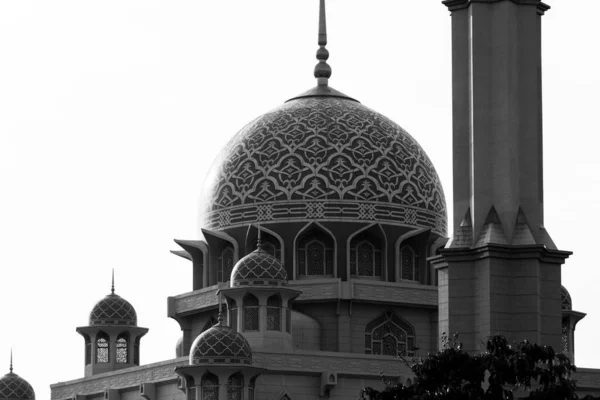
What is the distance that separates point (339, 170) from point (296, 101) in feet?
11.0

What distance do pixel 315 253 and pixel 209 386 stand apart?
8.63m

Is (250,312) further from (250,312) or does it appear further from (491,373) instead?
(491,373)

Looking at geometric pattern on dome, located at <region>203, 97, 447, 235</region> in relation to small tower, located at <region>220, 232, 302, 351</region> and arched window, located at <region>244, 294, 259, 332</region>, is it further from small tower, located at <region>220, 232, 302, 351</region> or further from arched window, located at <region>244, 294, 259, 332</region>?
arched window, located at <region>244, 294, 259, 332</region>

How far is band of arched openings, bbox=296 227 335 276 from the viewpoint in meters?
51.1

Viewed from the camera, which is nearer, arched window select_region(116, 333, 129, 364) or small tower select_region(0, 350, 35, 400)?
small tower select_region(0, 350, 35, 400)

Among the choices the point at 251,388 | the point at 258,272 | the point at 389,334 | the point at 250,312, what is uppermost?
the point at 258,272

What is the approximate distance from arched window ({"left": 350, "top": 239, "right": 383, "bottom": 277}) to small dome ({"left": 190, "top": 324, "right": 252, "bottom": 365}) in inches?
Answer: 307

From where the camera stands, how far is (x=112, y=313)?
171 feet

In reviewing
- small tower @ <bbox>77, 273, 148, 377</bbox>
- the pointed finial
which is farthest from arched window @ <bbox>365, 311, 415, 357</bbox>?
the pointed finial

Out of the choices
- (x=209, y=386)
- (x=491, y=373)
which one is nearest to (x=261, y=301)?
(x=209, y=386)

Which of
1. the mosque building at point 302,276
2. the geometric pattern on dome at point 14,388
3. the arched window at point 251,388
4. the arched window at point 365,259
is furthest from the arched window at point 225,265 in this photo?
the arched window at point 251,388


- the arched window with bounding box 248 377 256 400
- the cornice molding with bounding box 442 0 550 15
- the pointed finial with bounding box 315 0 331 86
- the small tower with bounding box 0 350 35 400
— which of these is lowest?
the arched window with bounding box 248 377 256 400

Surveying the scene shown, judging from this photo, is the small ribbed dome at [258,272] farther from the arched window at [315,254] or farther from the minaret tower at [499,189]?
the minaret tower at [499,189]

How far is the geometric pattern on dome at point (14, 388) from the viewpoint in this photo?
50.8 m
